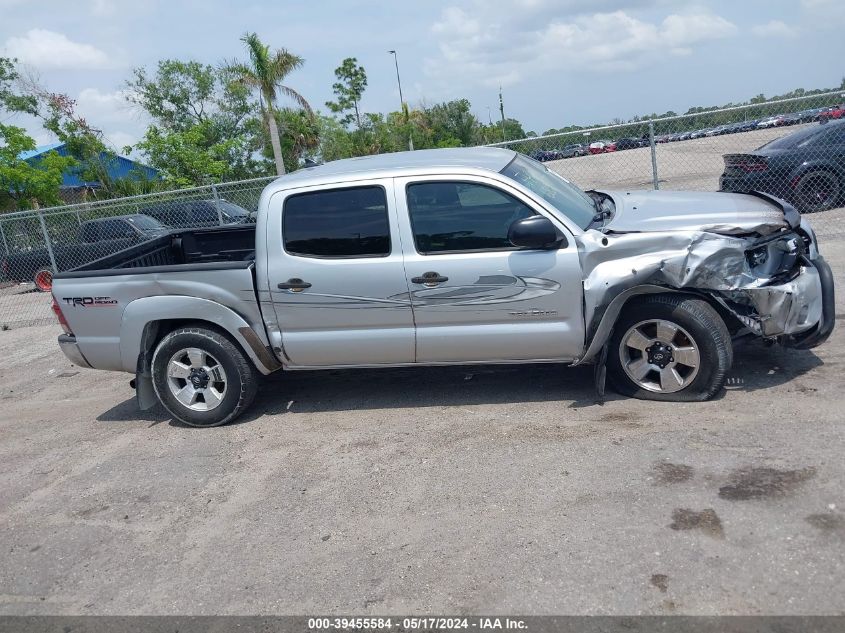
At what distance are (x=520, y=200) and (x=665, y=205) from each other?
1.15 meters

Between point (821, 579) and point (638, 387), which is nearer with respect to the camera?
point (821, 579)

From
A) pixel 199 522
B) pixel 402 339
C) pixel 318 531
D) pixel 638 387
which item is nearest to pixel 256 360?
pixel 402 339

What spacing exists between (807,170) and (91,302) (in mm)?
9615

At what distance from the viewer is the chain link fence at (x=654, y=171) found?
423 inches

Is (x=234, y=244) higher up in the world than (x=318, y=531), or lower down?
higher up

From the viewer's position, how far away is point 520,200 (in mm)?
5457

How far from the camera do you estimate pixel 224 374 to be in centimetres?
609

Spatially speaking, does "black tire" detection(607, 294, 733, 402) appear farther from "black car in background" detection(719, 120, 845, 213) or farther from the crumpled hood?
A: "black car in background" detection(719, 120, 845, 213)

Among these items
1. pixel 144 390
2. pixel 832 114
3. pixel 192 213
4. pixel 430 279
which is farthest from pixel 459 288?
pixel 192 213

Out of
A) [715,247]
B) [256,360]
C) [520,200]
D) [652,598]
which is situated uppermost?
[520,200]

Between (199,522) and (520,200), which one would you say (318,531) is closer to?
(199,522)

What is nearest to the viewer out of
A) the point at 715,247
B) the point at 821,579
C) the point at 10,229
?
the point at 821,579

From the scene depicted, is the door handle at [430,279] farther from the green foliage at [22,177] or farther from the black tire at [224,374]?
the green foliage at [22,177]

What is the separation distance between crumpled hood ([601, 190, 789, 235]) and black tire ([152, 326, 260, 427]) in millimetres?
2935
